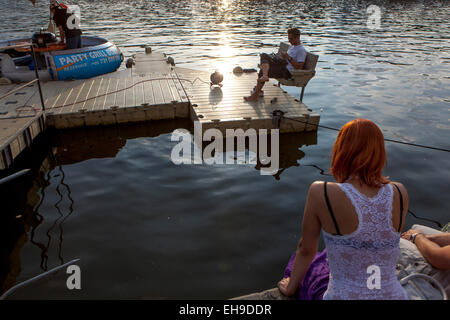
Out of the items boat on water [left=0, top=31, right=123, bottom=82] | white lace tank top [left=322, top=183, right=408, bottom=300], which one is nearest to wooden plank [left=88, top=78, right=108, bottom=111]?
boat on water [left=0, top=31, right=123, bottom=82]

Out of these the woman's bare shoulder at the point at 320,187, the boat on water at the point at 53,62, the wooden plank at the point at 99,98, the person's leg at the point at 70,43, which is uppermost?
the person's leg at the point at 70,43

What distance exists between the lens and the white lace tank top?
2193 millimetres

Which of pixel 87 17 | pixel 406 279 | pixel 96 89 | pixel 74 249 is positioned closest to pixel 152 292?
pixel 74 249

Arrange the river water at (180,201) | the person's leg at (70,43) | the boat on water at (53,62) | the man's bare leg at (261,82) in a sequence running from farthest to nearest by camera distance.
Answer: the person's leg at (70,43) < the boat on water at (53,62) < the man's bare leg at (261,82) < the river water at (180,201)

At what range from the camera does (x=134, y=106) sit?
8375 mm

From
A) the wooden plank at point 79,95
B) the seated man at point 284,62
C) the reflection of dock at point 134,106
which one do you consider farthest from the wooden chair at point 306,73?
the wooden plank at point 79,95

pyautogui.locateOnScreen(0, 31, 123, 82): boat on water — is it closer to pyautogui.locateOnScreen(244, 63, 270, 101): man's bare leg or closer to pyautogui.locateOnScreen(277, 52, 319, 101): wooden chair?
pyautogui.locateOnScreen(244, 63, 270, 101): man's bare leg

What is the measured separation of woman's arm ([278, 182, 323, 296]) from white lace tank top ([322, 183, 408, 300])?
13 centimetres

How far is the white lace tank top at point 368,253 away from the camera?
2.19 m

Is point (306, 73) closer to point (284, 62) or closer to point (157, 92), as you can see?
point (284, 62)

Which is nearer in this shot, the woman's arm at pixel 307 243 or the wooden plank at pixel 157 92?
the woman's arm at pixel 307 243

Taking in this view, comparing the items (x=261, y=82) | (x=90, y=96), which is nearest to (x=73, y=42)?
(x=90, y=96)

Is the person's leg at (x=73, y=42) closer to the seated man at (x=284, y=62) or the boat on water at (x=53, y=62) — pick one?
the boat on water at (x=53, y=62)

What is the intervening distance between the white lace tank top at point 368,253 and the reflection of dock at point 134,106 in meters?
5.51
